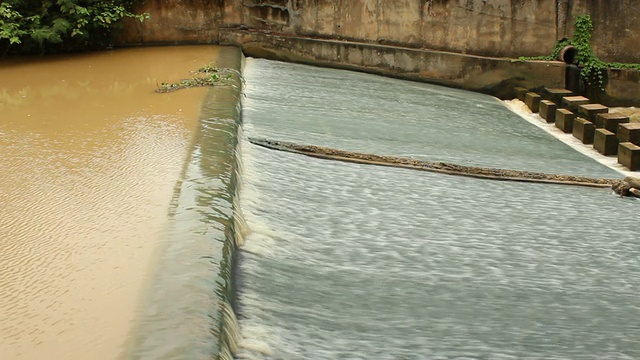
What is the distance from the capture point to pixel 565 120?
1075 centimetres

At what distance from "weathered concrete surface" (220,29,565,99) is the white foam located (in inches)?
17.7

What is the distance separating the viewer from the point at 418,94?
11102 mm

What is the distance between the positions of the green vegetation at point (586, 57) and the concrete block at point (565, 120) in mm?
1581

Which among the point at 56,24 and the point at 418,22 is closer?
the point at 56,24

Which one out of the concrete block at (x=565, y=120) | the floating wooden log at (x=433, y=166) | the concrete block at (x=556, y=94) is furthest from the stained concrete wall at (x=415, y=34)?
the floating wooden log at (x=433, y=166)

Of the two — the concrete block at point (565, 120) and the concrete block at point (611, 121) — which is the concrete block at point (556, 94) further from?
the concrete block at point (611, 121)

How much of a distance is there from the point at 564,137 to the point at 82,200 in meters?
7.39

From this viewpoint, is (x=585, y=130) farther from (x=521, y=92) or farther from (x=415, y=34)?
(x=415, y=34)

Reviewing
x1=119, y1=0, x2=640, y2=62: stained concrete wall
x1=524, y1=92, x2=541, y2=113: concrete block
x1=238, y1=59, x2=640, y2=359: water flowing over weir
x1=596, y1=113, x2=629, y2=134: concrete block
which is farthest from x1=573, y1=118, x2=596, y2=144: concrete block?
x1=119, y1=0, x2=640, y2=62: stained concrete wall

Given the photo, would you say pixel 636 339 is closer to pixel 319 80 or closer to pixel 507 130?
pixel 507 130

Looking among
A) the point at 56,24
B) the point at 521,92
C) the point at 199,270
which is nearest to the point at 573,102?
the point at 521,92

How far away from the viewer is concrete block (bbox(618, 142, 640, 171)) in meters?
9.09

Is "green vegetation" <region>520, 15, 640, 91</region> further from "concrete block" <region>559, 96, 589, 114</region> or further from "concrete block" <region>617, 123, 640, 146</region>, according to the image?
"concrete block" <region>617, 123, 640, 146</region>

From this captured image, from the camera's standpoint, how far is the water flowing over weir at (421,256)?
4047 mm
